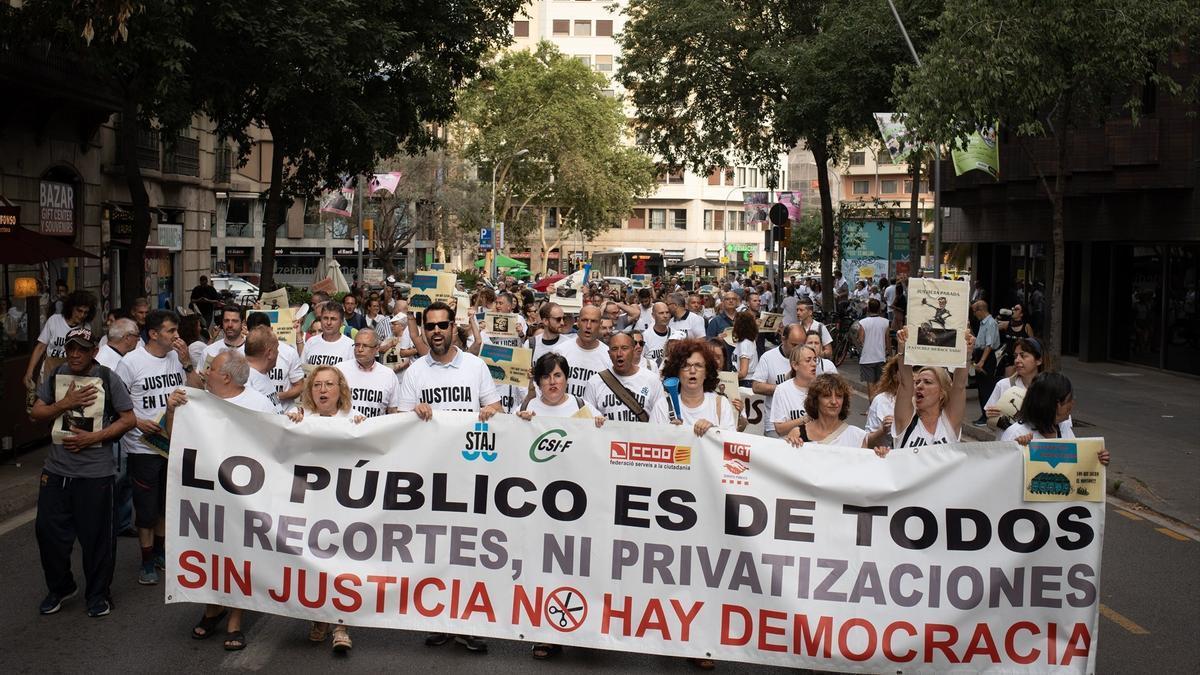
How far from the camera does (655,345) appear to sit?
14.6 meters

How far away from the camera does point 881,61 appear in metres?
27.8

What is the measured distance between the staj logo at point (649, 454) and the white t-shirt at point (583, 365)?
10.2ft

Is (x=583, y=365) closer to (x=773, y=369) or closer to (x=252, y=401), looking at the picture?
(x=773, y=369)

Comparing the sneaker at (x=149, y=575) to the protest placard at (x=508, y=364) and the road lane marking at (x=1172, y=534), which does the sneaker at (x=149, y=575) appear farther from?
the road lane marking at (x=1172, y=534)

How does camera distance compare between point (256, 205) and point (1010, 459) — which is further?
point (256, 205)

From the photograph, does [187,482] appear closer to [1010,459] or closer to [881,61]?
[1010,459]

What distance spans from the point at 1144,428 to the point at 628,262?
8386 cm

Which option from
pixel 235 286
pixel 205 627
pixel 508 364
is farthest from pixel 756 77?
pixel 205 627

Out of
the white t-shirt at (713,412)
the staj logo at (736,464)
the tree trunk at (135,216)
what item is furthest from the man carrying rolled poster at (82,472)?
the tree trunk at (135,216)

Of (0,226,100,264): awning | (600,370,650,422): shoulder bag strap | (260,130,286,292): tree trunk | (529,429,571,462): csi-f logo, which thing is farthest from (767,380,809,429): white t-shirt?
(260,130,286,292): tree trunk

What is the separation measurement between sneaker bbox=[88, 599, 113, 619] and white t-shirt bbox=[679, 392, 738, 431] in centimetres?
367

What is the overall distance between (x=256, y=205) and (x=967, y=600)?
60.6 m

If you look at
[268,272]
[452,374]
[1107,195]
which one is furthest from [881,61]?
[452,374]

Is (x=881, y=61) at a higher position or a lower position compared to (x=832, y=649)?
higher
